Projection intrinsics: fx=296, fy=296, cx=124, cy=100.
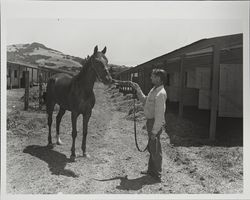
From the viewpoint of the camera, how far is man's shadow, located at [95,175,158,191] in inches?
114

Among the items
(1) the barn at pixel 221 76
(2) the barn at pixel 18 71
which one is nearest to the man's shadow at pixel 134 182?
(1) the barn at pixel 221 76

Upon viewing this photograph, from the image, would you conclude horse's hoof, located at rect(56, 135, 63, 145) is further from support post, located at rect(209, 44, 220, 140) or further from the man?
support post, located at rect(209, 44, 220, 140)

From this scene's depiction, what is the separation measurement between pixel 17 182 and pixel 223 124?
305 centimetres

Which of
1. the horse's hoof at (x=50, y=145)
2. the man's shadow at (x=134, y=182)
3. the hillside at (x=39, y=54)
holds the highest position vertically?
the hillside at (x=39, y=54)

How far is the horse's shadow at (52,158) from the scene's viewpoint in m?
3.04

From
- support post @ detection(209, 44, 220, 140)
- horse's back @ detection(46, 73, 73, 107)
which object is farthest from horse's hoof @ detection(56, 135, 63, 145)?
support post @ detection(209, 44, 220, 140)

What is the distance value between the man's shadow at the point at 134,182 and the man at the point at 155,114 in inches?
2.5

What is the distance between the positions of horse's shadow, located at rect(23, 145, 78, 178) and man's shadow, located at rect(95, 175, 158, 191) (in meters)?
0.48

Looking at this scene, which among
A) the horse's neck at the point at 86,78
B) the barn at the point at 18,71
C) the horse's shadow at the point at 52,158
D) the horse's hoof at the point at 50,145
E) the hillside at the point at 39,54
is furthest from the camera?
the barn at the point at 18,71

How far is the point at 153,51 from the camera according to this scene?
3.74 m

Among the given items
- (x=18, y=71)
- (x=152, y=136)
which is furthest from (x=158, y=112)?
(x=18, y=71)

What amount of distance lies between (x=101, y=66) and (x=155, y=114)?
782mm

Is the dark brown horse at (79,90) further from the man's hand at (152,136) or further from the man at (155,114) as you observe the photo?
the man's hand at (152,136)

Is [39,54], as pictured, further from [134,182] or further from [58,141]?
[134,182]
